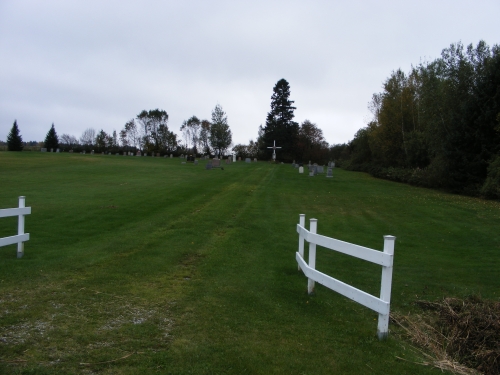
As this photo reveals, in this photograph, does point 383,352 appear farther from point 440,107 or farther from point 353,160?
point 353,160

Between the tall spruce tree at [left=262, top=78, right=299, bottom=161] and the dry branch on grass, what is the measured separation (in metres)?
76.6

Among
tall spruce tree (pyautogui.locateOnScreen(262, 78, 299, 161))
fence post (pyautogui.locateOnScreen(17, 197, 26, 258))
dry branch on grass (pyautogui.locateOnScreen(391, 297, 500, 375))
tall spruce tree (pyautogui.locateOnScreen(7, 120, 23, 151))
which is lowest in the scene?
dry branch on grass (pyautogui.locateOnScreen(391, 297, 500, 375))

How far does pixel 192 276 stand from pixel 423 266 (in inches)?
235

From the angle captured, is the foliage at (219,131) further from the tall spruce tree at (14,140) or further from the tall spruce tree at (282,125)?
the tall spruce tree at (14,140)

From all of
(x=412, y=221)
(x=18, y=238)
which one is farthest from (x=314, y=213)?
(x=18, y=238)

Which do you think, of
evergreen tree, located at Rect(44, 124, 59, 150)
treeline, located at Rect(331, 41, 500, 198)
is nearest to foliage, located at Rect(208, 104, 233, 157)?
evergreen tree, located at Rect(44, 124, 59, 150)

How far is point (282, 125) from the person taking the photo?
87.9 metres

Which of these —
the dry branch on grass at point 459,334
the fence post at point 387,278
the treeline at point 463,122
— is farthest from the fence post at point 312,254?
the treeline at point 463,122

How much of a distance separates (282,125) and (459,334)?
83792 mm

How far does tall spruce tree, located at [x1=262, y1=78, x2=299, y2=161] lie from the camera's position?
3327 inches

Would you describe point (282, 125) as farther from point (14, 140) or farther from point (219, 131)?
point (14, 140)

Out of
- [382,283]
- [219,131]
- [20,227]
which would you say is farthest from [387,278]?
[219,131]

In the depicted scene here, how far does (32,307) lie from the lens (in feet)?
18.4

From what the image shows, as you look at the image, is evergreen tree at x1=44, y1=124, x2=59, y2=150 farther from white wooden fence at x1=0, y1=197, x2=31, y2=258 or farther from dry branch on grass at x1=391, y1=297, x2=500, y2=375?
dry branch on grass at x1=391, y1=297, x2=500, y2=375
